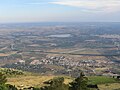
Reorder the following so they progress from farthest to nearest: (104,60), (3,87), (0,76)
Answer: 1. (104,60)
2. (0,76)
3. (3,87)

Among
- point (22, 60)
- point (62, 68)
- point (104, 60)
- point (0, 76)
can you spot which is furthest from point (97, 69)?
point (0, 76)

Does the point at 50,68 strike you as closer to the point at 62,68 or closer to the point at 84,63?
the point at 62,68

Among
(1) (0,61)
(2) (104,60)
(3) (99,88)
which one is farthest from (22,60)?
(3) (99,88)

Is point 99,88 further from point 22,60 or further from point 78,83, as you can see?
point 22,60

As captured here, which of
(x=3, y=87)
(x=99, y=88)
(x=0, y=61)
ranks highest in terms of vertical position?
(x=3, y=87)

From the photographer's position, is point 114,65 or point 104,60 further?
point 104,60

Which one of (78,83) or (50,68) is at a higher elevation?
(78,83)

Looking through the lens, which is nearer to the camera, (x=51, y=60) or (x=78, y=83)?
(x=78, y=83)

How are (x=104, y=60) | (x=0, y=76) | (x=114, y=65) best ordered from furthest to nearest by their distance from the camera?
Answer: (x=104, y=60)
(x=114, y=65)
(x=0, y=76)

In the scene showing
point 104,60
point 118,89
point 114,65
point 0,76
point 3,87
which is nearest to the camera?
point 3,87
